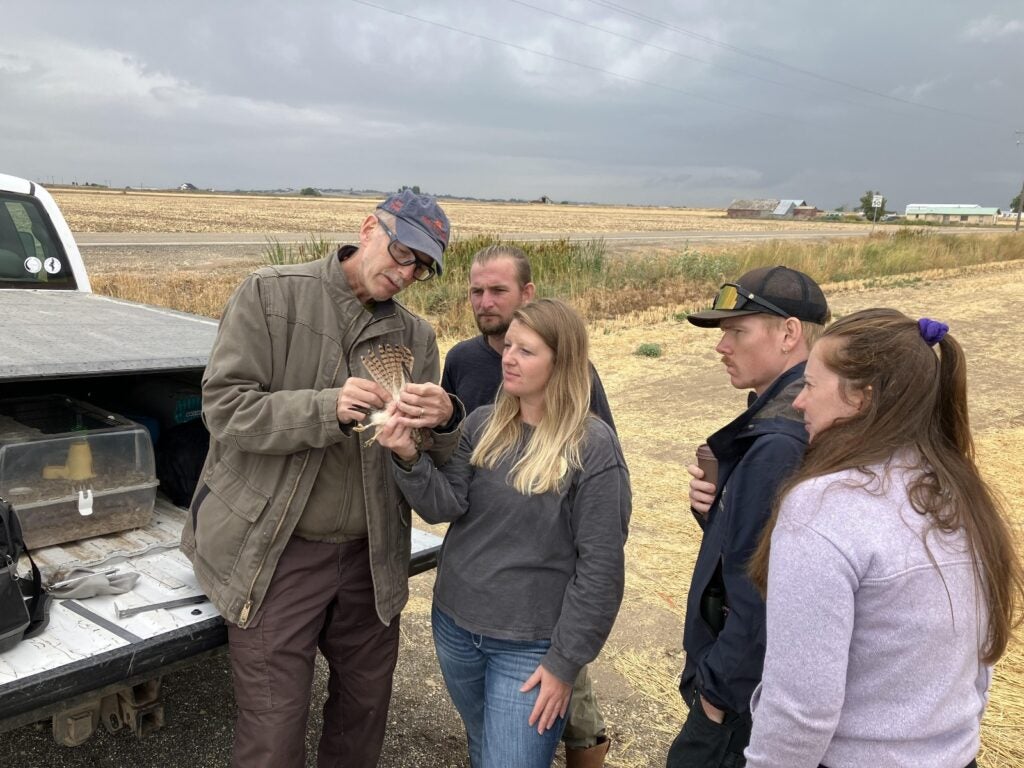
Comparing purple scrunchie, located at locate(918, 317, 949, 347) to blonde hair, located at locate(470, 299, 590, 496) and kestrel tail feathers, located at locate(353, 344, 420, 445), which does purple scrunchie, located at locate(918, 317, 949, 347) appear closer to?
blonde hair, located at locate(470, 299, 590, 496)

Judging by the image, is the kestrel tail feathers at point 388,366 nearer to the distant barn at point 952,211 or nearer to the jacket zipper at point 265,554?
the jacket zipper at point 265,554

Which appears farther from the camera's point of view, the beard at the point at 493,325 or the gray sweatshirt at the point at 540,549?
the beard at the point at 493,325

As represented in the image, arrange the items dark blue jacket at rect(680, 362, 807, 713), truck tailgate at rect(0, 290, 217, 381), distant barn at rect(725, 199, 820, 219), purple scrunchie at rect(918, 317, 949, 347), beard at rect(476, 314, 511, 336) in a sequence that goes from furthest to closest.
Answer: distant barn at rect(725, 199, 820, 219) < beard at rect(476, 314, 511, 336) < truck tailgate at rect(0, 290, 217, 381) < dark blue jacket at rect(680, 362, 807, 713) < purple scrunchie at rect(918, 317, 949, 347)

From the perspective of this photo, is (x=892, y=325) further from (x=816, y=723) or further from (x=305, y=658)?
(x=305, y=658)

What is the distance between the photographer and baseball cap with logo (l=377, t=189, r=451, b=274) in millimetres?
2270

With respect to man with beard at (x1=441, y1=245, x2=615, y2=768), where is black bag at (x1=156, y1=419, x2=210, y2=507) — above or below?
below

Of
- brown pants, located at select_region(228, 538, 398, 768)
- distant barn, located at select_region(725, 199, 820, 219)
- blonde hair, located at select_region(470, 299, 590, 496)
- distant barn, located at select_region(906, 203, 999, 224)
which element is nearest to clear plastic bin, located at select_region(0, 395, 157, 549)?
brown pants, located at select_region(228, 538, 398, 768)

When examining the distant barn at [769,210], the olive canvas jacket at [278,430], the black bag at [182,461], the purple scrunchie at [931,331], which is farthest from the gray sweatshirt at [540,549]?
the distant barn at [769,210]

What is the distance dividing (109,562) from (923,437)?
2.61 m

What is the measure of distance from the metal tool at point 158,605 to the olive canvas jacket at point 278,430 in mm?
193

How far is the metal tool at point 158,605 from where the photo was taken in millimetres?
2424

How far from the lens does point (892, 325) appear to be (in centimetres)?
156

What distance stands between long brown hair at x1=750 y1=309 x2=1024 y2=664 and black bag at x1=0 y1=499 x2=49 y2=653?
1958mm

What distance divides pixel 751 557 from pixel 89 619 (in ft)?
6.33
